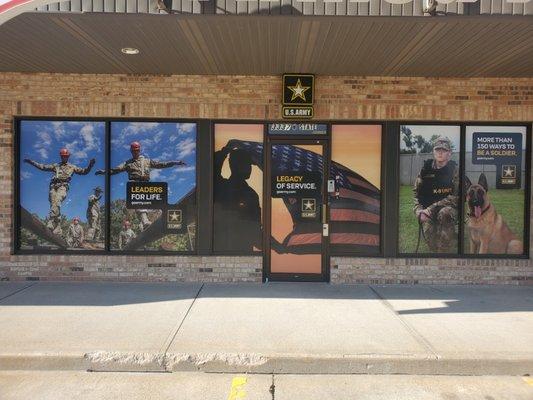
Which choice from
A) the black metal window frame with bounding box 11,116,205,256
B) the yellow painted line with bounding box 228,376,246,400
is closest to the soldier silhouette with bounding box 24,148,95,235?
the black metal window frame with bounding box 11,116,205,256

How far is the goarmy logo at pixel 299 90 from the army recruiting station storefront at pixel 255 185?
216 millimetres

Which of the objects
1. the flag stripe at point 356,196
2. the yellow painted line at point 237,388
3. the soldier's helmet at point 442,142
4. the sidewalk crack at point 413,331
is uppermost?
the soldier's helmet at point 442,142

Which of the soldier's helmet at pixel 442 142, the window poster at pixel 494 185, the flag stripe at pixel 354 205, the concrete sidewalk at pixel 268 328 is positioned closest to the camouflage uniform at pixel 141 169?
the concrete sidewalk at pixel 268 328

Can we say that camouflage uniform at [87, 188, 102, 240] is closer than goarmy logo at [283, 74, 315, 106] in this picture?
No

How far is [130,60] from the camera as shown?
7359 millimetres

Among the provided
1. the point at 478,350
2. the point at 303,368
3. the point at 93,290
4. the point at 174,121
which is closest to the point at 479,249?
the point at 478,350

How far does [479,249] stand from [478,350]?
11.4 ft

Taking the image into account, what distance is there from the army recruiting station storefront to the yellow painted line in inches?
138

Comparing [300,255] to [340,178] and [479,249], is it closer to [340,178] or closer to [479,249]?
[340,178]

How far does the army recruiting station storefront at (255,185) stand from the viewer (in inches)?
325

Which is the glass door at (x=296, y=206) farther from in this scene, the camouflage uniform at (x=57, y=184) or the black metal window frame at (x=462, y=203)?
the camouflage uniform at (x=57, y=184)

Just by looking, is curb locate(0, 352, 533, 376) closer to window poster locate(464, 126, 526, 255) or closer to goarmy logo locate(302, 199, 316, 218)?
goarmy logo locate(302, 199, 316, 218)

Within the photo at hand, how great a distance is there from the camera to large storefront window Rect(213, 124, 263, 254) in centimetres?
838

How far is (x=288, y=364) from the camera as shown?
16.5ft
